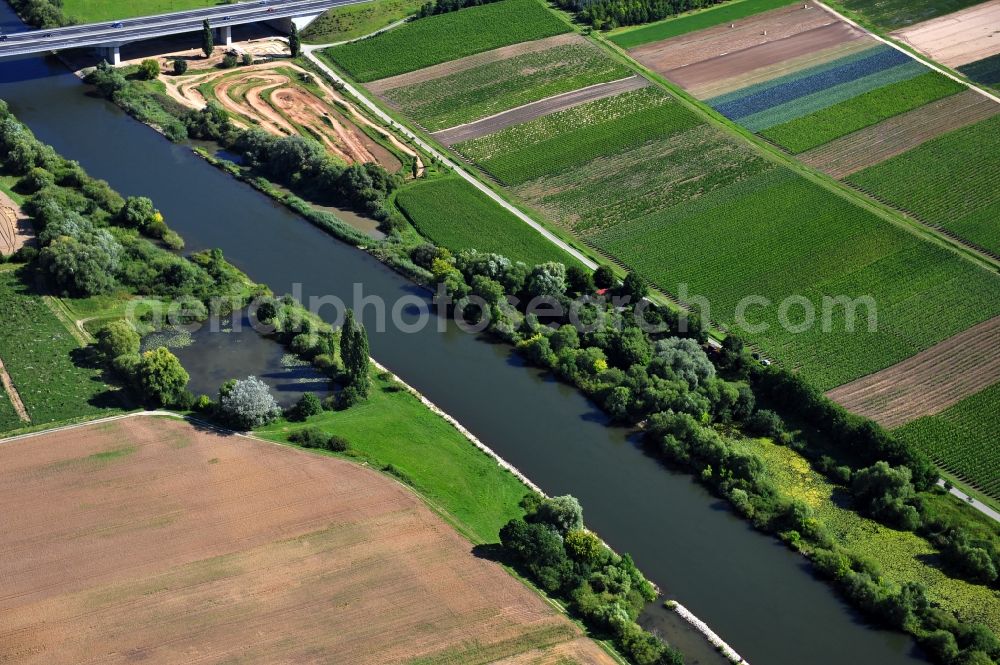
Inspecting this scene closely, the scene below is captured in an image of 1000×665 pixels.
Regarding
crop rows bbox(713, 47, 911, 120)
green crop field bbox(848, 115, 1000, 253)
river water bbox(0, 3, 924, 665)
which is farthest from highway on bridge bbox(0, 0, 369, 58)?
green crop field bbox(848, 115, 1000, 253)

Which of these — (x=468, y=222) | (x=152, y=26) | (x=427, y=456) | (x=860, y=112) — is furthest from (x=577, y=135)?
(x=427, y=456)

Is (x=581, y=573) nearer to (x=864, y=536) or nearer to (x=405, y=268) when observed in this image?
(x=864, y=536)

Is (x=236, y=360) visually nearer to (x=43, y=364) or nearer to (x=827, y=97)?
(x=43, y=364)

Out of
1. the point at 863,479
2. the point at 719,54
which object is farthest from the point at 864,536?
the point at 719,54

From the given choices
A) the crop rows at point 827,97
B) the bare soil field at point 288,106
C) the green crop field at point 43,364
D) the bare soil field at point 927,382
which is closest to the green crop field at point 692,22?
the crop rows at point 827,97

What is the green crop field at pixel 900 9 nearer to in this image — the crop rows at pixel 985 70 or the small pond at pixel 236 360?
the crop rows at pixel 985 70
